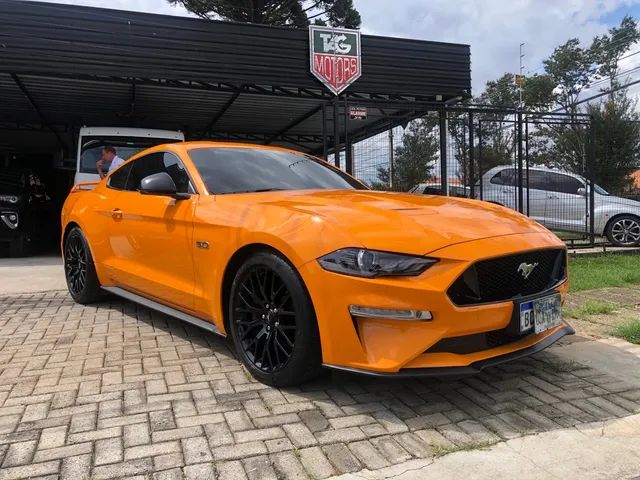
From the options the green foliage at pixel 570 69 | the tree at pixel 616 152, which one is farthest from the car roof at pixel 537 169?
the green foliage at pixel 570 69

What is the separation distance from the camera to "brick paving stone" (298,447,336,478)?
2414 millimetres

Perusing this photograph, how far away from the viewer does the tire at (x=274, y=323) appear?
119 inches

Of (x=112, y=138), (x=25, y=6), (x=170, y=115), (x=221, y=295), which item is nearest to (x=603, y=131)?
(x=170, y=115)

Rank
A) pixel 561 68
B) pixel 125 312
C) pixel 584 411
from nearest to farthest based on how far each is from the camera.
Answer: pixel 584 411 → pixel 125 312 → pixel 561 68

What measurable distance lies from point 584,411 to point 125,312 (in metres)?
4.04

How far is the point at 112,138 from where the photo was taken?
9938 mm

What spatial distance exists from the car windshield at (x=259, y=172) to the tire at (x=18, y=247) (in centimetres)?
754

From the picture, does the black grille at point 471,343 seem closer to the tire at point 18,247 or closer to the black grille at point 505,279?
the black grille at point 505,279

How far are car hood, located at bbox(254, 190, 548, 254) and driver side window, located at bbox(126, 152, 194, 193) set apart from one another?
2.52 feet

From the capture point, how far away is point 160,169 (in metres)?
4.55

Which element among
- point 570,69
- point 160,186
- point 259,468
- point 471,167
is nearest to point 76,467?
point 259,468

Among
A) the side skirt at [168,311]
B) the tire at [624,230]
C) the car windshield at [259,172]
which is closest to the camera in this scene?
the side skirt at [168,311]

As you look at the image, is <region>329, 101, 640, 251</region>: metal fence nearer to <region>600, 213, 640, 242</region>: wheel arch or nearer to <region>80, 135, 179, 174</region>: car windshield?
<region>600, 213, 640, 242</region>: wheel arch

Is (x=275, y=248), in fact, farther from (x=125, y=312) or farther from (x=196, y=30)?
(x=196, y=30)
